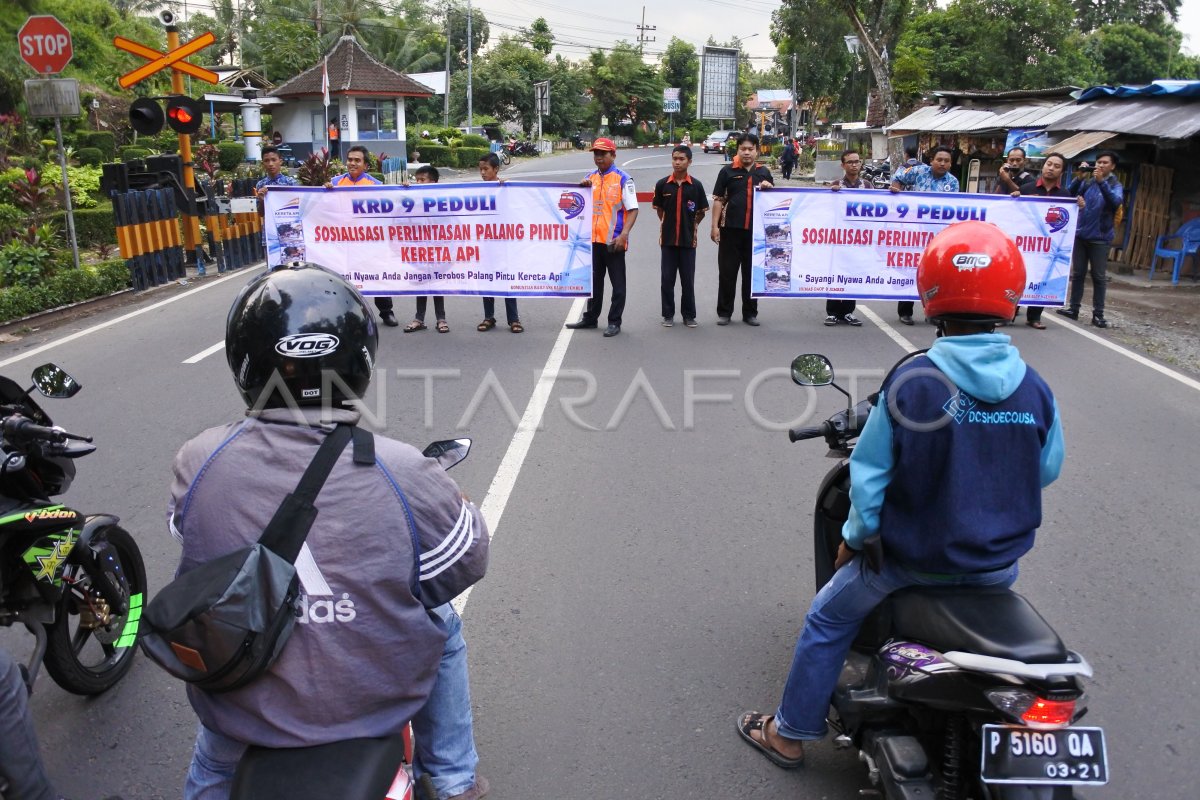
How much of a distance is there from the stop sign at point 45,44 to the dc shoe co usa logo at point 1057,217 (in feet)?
37.4

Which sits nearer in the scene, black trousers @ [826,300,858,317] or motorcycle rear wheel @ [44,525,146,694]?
motorcycle rear wheel @ [44,525,146,694]

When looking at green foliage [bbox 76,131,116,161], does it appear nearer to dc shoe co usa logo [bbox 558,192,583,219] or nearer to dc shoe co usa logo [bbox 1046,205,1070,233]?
dc shoe co usa logo [bbox 558,192,583,219]

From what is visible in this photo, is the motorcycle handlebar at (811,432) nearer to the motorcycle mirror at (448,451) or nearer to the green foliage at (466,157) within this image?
the motorcycle mirror at (448,451)

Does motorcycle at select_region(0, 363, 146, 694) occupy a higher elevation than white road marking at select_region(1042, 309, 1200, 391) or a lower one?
higher

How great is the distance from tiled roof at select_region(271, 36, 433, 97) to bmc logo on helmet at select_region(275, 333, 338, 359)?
148 ft

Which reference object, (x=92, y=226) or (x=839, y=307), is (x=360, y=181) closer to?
(x=839, y=307)

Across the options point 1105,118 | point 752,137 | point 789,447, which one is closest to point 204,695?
point 789,447

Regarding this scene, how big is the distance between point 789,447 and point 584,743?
352 cm

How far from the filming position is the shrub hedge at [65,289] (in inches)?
437

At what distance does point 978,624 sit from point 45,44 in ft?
42.8

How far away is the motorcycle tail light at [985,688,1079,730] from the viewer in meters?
2.33

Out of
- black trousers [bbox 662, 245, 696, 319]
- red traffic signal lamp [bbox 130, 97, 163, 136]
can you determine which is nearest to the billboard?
red traffic signal lamp [bbox 130, 97, 163, 136]

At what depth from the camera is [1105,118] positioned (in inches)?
634

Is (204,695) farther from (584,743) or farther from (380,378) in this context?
(380,378)
